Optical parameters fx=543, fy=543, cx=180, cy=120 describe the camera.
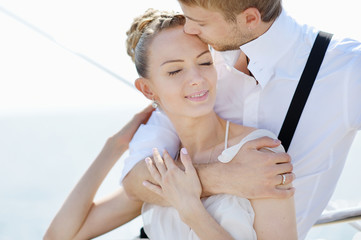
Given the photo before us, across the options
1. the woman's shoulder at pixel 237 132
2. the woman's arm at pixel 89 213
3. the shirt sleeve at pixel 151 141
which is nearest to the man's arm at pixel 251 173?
the woman's shoulder at pixel 237 132

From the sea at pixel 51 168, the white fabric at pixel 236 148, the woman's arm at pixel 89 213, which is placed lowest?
the sea at pixel 51 168

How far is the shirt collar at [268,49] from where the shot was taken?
78.0 inches

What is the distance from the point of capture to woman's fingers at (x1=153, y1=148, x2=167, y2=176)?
2.01 m

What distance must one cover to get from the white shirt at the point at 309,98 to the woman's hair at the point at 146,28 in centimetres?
23

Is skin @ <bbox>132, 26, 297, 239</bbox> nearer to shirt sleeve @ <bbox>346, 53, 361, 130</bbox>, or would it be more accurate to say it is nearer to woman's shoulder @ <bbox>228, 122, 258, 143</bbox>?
woman's shoulder @ <bbox>228, 122, 258, 143</bbox>

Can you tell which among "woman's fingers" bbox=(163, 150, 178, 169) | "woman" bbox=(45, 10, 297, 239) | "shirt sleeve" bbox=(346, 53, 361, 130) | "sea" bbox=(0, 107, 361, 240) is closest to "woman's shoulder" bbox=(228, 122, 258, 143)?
"woman" bbox=(45, 10, 297, 239)

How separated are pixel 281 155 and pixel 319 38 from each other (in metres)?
0.48

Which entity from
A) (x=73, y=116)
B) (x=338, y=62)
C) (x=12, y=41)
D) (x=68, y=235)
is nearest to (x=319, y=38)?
(x=338, y=62)

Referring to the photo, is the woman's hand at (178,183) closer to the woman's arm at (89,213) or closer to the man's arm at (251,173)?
the man's arm at (251,173)

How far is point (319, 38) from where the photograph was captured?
1.98m

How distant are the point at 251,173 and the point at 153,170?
407 mm

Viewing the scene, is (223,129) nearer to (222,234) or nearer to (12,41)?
(222,234)


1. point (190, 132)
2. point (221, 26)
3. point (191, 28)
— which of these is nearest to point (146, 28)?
point (191, 28)

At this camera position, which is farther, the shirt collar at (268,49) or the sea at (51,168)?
the sea at (51,168)
